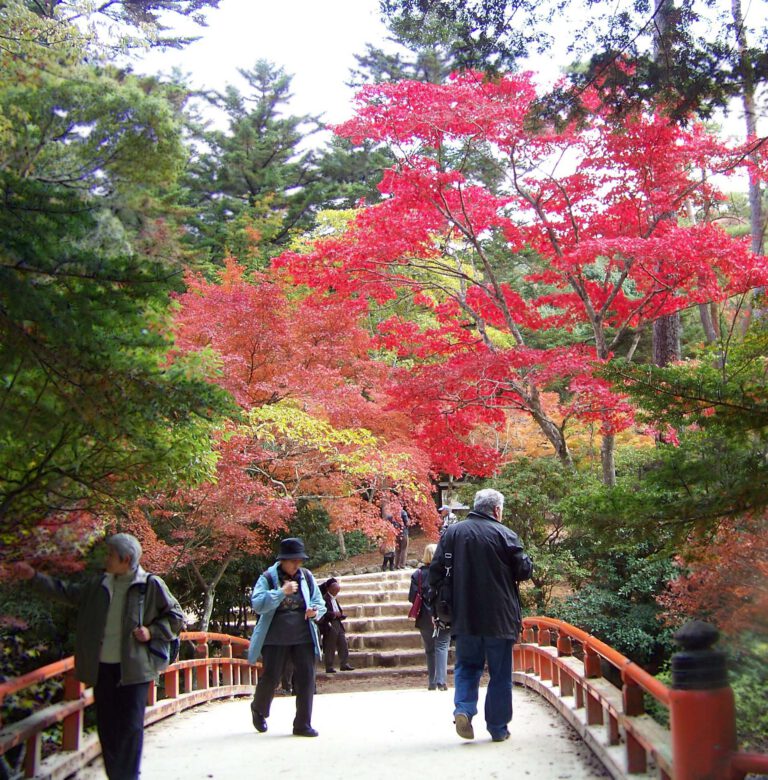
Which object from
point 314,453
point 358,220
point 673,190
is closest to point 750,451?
point 673,190

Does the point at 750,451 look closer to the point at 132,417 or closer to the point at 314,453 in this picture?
the point at 132,417

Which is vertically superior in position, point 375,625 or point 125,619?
point 125,619

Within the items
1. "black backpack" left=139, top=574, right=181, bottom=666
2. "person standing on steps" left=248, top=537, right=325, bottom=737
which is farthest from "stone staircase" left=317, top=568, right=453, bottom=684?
"black backpack" left=139, top=574, right=181, bottom=666

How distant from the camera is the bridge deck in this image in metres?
4.71

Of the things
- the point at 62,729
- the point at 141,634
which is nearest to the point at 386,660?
the point at 62,729

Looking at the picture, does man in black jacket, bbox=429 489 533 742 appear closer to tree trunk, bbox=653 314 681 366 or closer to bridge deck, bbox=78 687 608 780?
bridge deck, bbox=78 687 608 780

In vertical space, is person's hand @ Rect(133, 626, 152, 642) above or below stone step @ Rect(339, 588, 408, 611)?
above

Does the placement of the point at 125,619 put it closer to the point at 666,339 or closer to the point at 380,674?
the point at 380,674

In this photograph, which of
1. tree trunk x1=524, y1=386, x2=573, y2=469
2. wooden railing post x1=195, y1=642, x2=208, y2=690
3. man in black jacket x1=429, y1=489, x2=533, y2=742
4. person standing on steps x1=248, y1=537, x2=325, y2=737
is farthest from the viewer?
tree trunk x1=524, y1=386, x2=573, y2=469

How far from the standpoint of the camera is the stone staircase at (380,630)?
12938mm

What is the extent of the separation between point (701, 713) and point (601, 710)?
274cm

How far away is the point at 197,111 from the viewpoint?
27.0 m

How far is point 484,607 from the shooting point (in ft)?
16.5

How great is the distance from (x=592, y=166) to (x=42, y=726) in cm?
847
